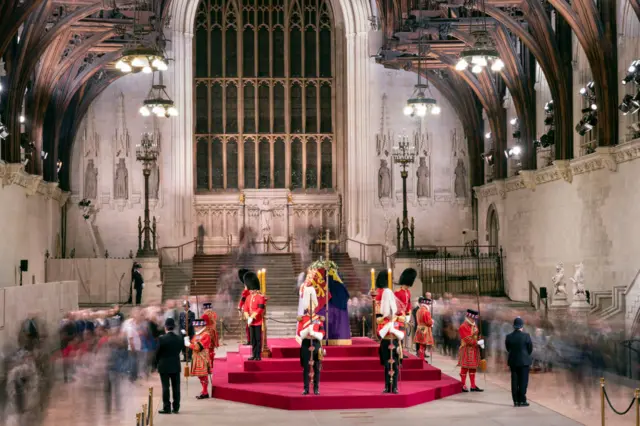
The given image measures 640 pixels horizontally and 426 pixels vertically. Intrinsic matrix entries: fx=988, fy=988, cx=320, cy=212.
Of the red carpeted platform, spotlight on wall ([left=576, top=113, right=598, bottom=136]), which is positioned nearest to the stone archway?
spotlight on wall ([left=576, top=113, right=598, bottom=136])

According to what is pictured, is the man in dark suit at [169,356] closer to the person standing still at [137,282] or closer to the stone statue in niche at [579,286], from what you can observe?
the stone statue in niche at [579,286]

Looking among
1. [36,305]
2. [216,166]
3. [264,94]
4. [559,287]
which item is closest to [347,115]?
[264,94]

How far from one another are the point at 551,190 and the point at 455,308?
22.0ft

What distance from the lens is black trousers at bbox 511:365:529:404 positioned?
52.3 ft

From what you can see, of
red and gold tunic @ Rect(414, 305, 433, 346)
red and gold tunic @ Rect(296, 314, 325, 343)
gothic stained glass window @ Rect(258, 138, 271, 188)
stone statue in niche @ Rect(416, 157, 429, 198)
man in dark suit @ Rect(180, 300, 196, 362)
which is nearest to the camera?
red and gold tunic @ Rect(296, 314, 325, 343)

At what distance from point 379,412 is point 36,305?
32.7ft

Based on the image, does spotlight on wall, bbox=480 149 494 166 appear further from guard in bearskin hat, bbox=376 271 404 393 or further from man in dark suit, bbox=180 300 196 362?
guard in bearskin hat, bbox=376 271 404 393

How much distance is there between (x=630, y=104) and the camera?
22859 mm

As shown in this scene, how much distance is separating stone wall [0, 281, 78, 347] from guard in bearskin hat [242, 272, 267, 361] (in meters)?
4.86

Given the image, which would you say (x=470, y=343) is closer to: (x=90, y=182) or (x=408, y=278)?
(x=408, y=278)

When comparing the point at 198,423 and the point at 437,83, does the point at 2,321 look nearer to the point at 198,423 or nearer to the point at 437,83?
the point at 198,423

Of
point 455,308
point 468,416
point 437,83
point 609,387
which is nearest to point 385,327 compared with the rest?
point 468,416

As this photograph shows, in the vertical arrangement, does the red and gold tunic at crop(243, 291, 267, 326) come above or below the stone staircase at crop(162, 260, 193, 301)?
below

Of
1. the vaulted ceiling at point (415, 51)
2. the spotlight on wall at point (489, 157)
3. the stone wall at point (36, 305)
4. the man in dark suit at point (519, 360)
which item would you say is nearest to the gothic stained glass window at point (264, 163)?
the vaulted ceiling at point (415, 51)
